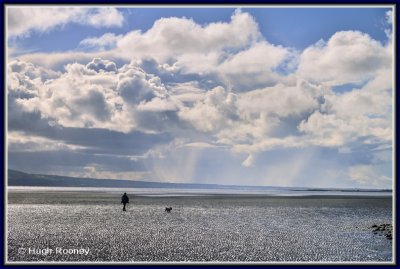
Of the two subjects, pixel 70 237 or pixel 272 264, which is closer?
pixel 272 264

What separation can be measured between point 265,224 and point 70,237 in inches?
777

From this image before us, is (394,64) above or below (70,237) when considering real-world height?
above

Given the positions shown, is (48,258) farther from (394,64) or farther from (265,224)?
(265,224)

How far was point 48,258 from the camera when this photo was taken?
98.5 feet

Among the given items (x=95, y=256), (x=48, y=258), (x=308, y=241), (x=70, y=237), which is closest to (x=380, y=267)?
(x=308, y=241)

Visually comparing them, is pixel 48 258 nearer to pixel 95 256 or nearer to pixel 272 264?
pixel 95 256

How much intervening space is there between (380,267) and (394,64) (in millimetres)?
10278

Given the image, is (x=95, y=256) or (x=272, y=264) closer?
(x=272, y=264)

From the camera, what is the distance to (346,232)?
44625 mm

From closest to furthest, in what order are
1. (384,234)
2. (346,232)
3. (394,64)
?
1. (394,64)
2. (384,234)
3. (346,232)

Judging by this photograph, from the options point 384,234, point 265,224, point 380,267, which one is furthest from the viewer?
point 265,224

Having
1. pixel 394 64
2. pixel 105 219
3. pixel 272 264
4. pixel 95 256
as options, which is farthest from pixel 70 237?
pixel 394 64

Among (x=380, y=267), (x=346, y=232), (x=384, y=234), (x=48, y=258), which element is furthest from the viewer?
(x=346, y=232)
